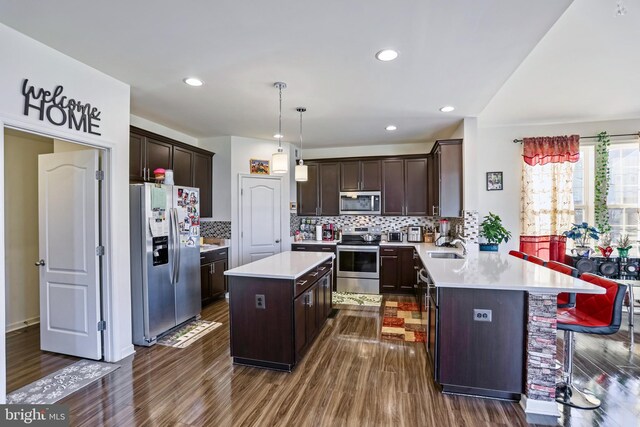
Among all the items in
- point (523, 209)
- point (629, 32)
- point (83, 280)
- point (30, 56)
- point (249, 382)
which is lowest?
point (249, 382)

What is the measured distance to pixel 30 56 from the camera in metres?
2.19

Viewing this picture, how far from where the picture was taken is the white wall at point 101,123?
2062mm

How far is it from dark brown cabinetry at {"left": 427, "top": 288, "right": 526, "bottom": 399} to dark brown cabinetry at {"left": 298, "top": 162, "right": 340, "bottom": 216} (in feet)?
11.7

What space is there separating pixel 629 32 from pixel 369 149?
12.4ft

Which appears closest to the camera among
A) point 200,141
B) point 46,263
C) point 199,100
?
point 46,263

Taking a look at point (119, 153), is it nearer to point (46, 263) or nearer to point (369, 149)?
point (46, 263)

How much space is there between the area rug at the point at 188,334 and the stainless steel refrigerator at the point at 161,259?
10 centimetres

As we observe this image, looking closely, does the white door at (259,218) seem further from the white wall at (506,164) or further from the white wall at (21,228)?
the white wall at (506,164)

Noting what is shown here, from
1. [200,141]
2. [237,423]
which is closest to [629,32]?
[237,423]

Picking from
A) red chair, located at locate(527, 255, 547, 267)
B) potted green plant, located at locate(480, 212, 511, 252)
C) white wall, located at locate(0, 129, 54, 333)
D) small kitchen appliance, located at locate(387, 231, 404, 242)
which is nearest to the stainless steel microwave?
small kitchen appliance, located at locate(387, 231, 404, 242)

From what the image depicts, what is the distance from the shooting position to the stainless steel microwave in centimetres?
553

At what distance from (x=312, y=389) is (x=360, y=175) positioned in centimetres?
391

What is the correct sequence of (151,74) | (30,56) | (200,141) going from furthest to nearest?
(200,141), (151,74), (30,56)

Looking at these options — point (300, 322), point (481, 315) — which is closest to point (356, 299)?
point (300, 322)
